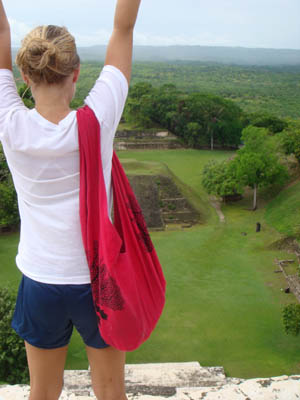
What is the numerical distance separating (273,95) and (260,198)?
202 ft

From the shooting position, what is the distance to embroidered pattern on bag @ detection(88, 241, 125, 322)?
1900 millimetres

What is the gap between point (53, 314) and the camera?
2.04m

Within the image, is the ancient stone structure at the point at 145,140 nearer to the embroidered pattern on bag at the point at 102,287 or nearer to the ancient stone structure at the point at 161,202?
the ancient stone structure at the point at 161,202

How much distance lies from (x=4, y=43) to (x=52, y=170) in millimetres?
655

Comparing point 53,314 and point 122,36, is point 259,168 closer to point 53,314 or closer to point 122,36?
point 122,36

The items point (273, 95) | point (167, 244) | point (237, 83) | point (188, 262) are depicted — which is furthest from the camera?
point (237, 83)

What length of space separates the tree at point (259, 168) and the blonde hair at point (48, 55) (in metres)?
24.2

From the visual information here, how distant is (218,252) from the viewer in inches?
776

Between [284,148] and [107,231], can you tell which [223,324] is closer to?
[107,231]

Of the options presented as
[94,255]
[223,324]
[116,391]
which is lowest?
[223,324]

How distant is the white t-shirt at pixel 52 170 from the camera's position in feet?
6.12

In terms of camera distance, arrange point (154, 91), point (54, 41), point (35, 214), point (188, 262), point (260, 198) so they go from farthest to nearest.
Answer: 1. point (154, 91)
2. point (260, 198)
3. point (188, 262)
4. point (35, 214)
5. point (54, 41)

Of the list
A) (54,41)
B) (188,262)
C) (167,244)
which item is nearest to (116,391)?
(54,41)

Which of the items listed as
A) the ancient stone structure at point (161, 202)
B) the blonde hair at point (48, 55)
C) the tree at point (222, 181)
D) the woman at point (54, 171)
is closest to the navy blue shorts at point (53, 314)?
the woman at point (54, 171)
